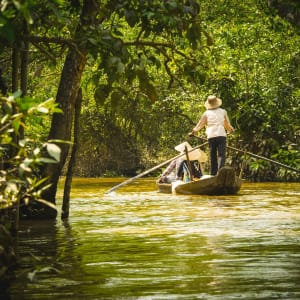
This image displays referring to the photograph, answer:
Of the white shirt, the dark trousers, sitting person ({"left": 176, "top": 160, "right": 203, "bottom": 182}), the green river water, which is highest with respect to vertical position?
the white shirt

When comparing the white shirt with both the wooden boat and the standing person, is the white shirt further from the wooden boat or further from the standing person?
the wooden boat

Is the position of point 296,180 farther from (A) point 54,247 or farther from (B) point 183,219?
(A) point 54,247

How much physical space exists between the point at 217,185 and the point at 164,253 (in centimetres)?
1022

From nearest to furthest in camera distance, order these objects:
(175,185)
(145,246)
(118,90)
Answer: (118,90) < (145,246) < (175,185)

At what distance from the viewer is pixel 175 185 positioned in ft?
66.4

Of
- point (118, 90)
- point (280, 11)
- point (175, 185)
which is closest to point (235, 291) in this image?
point (118, 90)

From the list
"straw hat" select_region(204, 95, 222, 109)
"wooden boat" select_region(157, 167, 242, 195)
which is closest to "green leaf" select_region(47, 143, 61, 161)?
"wooden boat" select_region(157, 167, 242, 195)

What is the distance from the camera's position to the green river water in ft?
21.4

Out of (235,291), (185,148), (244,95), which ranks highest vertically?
(244,95)

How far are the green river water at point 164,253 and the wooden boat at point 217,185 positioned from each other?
320cm

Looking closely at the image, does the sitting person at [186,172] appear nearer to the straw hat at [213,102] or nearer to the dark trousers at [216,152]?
the dark trousers at [216,152]

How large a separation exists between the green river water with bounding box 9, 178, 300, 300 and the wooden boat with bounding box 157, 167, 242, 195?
3.20 metres

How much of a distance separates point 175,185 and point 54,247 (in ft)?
36.0

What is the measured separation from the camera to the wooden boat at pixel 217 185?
18.7 m
